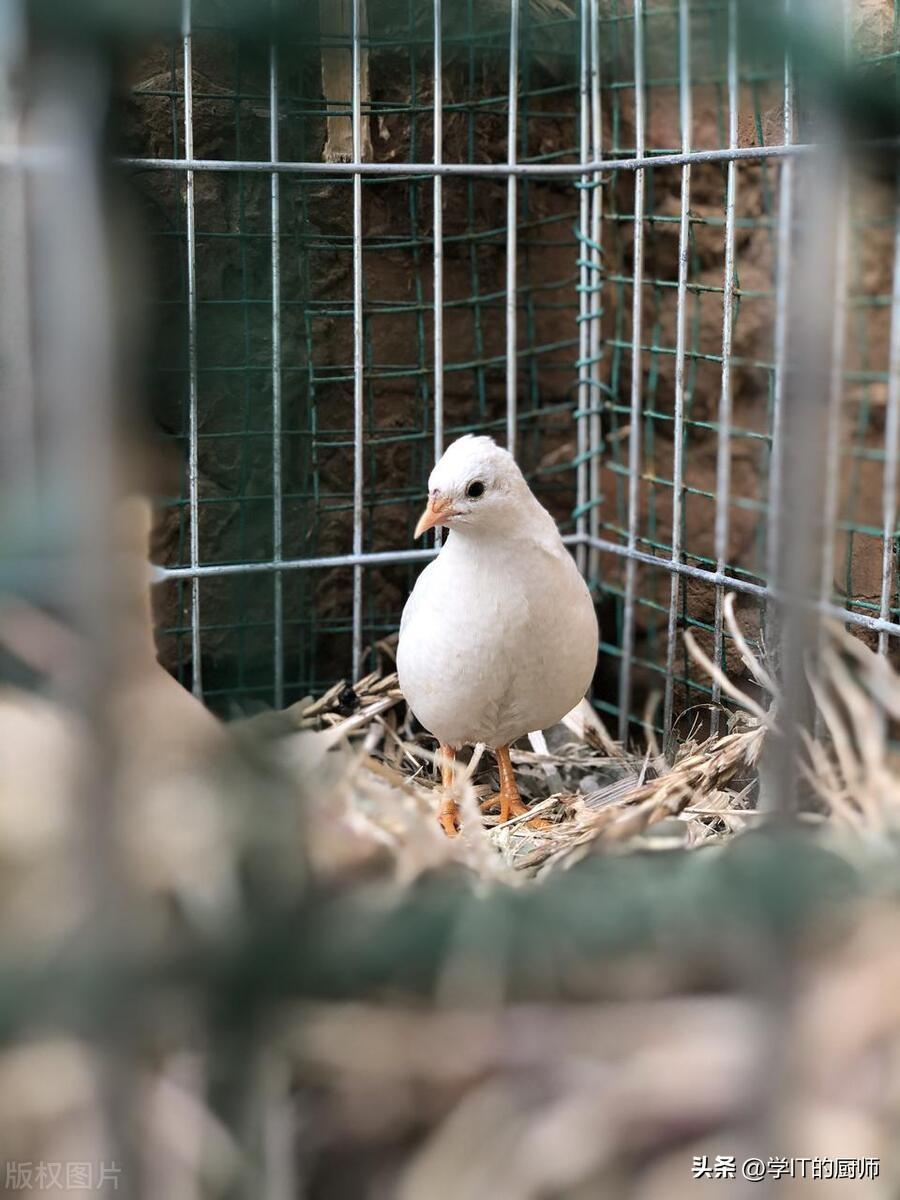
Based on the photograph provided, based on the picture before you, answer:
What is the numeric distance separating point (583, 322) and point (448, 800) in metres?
1.31

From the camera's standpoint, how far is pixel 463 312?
3322 mm

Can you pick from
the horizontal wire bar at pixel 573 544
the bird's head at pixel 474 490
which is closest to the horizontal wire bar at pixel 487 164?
the bird's head at pixel 474 490

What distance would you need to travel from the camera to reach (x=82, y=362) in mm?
745

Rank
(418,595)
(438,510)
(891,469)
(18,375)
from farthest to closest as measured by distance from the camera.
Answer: (418,595) < (438,510) < (891,469) < (18,375)

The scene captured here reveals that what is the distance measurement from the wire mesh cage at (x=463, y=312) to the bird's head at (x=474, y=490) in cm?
32

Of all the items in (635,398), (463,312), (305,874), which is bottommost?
(305,874)

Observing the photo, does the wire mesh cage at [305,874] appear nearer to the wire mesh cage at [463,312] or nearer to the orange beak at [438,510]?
the orange beak at [438,510]

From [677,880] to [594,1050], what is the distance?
0.72 feet

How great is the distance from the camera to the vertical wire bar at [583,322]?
312cm

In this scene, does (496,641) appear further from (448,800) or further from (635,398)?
(635,398)

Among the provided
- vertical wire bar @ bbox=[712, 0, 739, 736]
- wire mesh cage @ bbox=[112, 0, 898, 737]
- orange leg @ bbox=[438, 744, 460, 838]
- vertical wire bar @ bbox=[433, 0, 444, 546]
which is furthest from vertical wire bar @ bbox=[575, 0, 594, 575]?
orange leg @ bbox=[438, 744, 460, 838]

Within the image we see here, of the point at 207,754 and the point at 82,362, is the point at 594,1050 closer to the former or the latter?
the point at 207,754

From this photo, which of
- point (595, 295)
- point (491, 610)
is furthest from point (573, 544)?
point (491, 610)

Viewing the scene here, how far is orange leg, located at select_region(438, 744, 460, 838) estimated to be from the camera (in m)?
2.67
